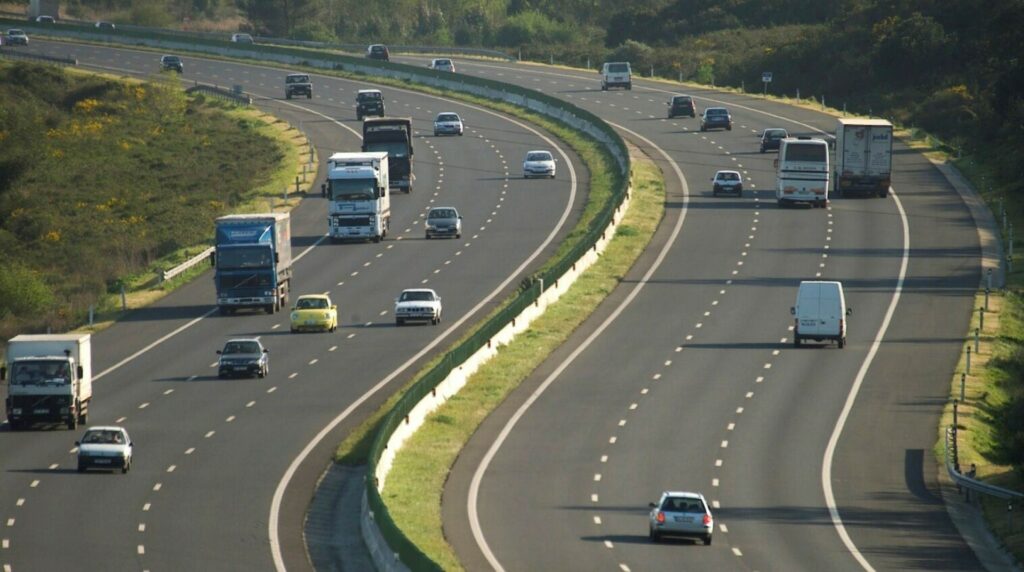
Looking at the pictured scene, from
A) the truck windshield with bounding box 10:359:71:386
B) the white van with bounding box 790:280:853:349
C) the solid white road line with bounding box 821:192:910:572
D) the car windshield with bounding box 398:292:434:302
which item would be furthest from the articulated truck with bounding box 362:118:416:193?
the truck windshield with bounding box 10:359:71:386

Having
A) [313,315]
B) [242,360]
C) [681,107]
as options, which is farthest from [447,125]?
[242,360]

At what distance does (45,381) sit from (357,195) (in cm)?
3614

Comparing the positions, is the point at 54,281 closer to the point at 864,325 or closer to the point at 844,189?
the point at 844,189

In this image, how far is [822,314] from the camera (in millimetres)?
67312

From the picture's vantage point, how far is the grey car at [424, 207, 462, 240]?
301 feet

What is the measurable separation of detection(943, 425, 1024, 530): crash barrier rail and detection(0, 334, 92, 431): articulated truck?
79.6 feet

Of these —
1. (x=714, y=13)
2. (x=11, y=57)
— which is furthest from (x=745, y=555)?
(x=714, y=13)

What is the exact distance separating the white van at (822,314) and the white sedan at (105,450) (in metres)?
27.0

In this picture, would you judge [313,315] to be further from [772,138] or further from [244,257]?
[772,138]

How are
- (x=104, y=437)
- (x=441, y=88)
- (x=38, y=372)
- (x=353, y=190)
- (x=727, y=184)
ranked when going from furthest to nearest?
(x=441, y=88) → (x=727, y=184) → (x=353, y=190) → (x=38, y=372) → (x=104, y=437)

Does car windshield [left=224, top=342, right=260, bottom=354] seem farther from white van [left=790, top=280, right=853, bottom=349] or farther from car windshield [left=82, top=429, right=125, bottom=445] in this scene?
white van [left=790, top=280, right=853, bottom=349]

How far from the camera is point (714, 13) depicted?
646ft

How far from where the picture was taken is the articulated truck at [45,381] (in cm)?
5391

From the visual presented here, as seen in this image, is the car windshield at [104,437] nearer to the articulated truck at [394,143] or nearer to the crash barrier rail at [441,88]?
the crash barrier rail at [441,88]
